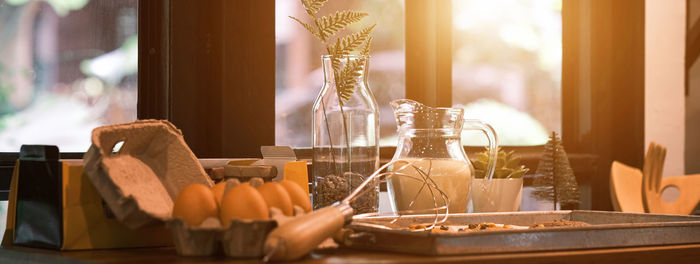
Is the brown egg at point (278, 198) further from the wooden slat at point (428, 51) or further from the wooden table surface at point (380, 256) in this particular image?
the wooden slat at point (428, 51)

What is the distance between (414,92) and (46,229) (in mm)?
1378

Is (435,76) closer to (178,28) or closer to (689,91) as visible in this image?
(178,28)

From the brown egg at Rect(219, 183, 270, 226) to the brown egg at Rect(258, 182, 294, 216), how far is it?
2 cm

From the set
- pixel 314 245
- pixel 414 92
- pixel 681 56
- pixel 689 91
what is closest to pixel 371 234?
pixel 314 245

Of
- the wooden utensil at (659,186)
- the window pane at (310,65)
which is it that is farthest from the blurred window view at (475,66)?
the wooden utensil at (659,186)

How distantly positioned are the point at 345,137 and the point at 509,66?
4.29ft

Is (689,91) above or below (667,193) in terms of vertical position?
above

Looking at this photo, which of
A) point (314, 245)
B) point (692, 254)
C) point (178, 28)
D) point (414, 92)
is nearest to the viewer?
point (314, 245)

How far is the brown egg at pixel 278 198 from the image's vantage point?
0.68 metres

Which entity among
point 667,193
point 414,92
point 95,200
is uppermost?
point 414,92

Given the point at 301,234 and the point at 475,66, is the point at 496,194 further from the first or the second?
the point at 475,66

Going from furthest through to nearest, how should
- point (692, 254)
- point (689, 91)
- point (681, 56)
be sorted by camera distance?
point (689, 91) < point (681, 56) < point (692, 254)

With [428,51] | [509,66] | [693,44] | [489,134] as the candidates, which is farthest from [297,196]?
[693,44]

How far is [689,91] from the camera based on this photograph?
425 centimetres
